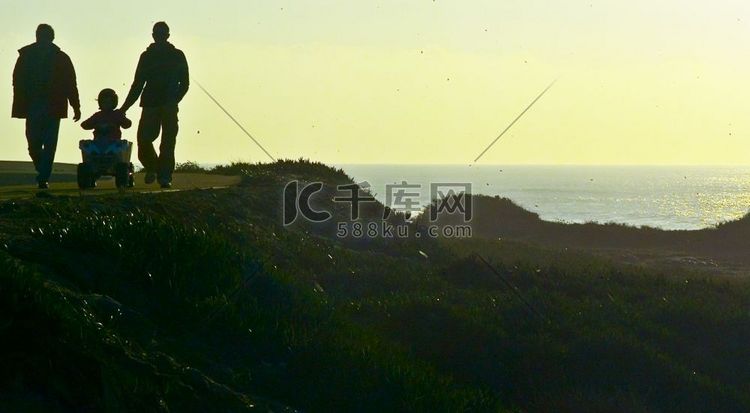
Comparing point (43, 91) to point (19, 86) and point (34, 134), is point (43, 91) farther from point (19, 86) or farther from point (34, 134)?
Answer: point (34, 134)

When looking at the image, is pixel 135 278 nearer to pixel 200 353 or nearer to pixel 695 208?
pixel 200 353

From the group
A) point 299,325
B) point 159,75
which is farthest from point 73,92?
point 299,325

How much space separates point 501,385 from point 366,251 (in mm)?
8052

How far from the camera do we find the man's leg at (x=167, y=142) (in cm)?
1778

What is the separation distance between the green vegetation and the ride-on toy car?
95 cm

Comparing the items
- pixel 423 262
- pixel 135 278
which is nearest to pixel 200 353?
pixel 135 278

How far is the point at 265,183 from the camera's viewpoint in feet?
75.3

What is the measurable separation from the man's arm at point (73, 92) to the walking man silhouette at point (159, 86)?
74cm

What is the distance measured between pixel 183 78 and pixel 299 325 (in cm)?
732

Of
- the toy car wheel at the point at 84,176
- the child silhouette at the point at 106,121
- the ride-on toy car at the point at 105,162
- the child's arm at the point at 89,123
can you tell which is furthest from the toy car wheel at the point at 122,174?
the child's arm at the point at 89,123

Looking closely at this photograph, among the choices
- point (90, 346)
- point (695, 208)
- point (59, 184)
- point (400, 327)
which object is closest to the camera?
point (90, 346)

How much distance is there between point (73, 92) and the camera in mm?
16812

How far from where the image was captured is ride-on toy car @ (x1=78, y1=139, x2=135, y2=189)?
17172 millimetres

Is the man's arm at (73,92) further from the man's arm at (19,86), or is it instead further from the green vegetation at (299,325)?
the green vegetation at (299,325)
